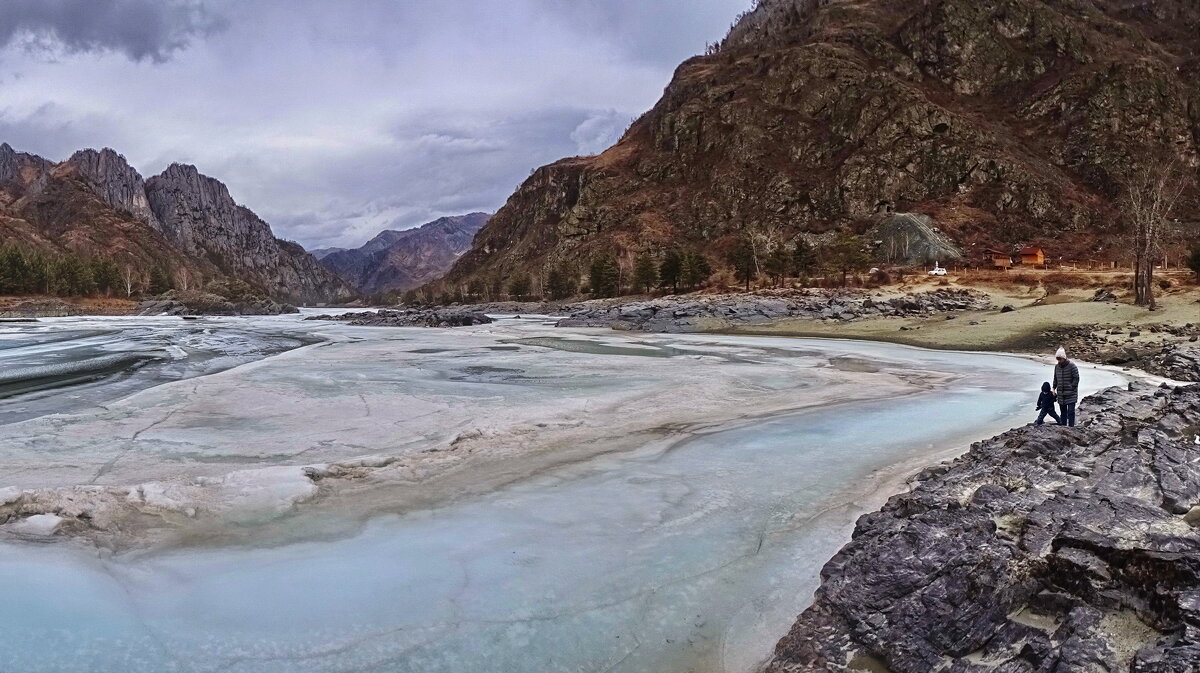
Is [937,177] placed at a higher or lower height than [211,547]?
higher

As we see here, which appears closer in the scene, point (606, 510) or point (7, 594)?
point (7, 594)

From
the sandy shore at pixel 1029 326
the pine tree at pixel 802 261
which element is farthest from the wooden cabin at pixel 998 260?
the sandy shore at pixel 1029 326

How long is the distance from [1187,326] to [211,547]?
111ft

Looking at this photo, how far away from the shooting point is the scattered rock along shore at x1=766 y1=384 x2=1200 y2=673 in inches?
150

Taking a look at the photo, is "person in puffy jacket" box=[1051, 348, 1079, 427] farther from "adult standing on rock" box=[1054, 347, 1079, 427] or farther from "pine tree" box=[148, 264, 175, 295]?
"pine tree" box=[148, 264, 175, 295]

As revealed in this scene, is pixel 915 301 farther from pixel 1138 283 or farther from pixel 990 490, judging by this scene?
pixel 990 490

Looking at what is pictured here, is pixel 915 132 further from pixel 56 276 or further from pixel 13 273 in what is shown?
pixel 13 273

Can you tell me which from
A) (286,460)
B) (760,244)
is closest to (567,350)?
(286,460)

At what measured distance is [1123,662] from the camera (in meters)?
3.58

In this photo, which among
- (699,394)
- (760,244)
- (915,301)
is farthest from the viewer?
(760,244)

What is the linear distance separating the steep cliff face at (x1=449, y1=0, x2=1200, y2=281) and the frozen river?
9274cm

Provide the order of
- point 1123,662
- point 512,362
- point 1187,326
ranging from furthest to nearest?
point 1187,326 → point 512,362 → point 1123,662

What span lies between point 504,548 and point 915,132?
12293cm

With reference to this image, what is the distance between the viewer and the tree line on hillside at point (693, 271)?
69.4 meters
